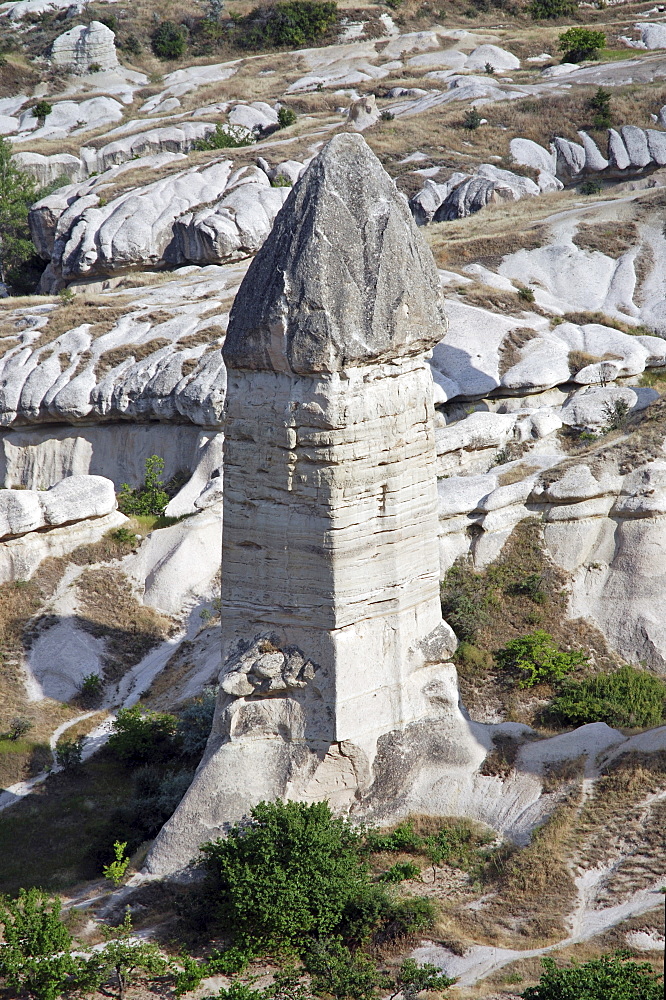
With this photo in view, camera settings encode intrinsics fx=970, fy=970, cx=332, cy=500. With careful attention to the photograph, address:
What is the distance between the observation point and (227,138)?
195 feet

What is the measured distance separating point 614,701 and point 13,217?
52.2 m

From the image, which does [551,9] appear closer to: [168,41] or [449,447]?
[168,41]

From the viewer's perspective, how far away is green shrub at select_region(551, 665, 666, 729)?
15.0 meters

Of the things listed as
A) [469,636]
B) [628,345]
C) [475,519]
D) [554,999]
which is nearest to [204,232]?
[628,345]

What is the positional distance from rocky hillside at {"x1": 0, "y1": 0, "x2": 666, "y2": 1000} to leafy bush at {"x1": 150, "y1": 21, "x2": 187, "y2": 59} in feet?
30.3

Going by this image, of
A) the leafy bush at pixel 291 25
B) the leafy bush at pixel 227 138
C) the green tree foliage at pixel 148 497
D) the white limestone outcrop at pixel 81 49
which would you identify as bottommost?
the green tree foliage at pixel 148 497

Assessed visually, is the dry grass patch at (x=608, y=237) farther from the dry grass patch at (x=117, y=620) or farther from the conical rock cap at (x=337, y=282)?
the conical rock cap at (x=337, y=282)

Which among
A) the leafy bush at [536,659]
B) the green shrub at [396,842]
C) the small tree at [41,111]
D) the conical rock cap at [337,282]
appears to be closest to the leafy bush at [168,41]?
the small tree at [41,111]

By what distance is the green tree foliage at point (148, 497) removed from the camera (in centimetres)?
2694

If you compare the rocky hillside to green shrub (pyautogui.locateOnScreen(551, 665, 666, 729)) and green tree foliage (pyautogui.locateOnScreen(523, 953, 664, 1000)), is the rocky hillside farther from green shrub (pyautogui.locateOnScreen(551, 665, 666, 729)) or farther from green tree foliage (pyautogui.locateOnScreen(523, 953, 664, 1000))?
green tree foliage (pyautogui.locateOnScreen(523, 953, 664, 1000))

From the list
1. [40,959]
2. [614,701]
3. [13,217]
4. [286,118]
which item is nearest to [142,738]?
[40,959]

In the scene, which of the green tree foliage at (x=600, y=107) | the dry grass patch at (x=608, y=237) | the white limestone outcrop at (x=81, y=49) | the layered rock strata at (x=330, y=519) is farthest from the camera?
the white limestone outcrop at (x=81, y=49)

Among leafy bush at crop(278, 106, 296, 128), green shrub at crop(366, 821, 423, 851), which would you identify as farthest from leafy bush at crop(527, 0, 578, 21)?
green shrub at crop(366, 821, 423, 851)

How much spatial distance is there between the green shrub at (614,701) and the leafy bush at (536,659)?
47 cm
